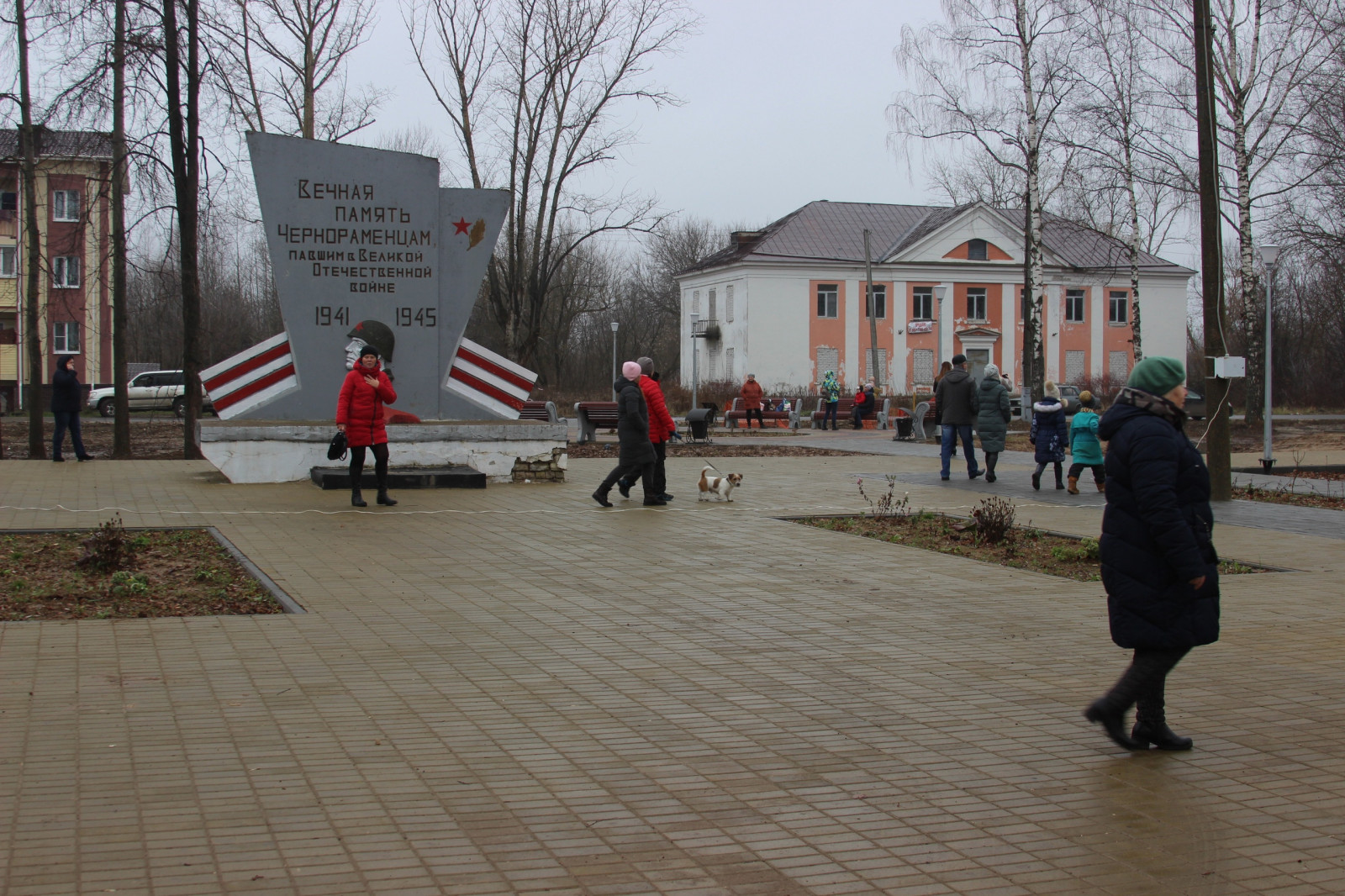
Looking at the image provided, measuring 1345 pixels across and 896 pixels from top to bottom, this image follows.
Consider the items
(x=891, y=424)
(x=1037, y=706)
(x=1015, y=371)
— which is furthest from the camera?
(x=1015, y=371)

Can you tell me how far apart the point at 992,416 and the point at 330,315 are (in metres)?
9.45

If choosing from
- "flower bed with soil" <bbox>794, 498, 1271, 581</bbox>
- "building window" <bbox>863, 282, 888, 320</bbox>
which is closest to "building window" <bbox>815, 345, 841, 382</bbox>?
"building window" <bbox>863, 282, 888, 320</bbox>

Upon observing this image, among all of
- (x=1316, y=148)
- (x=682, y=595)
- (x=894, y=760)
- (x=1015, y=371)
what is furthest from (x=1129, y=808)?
(x=1015, y=371)

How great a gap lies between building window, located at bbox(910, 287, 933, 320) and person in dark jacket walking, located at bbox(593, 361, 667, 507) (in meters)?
47.5

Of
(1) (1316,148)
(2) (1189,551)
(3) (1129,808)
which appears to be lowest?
(3) (1129,808)

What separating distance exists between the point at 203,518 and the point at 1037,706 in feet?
30.3

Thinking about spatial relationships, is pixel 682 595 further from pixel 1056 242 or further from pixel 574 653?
pixel 1056 242

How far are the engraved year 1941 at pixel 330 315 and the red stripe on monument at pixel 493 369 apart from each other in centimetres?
163

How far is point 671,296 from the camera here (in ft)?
262

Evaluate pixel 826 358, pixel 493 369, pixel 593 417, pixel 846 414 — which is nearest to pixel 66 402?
pixel 493 369

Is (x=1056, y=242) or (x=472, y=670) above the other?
(x=1056, y=242)

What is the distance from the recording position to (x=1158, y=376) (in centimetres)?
502

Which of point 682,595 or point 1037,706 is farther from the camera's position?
point 682,595

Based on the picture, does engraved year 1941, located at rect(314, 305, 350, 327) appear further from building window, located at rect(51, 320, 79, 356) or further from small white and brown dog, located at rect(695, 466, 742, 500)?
building window, located at rect(51, 320, 79, 356)
